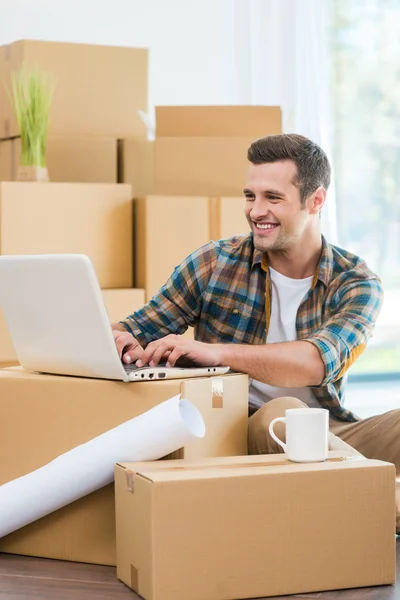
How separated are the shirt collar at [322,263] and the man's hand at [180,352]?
0.35 meters

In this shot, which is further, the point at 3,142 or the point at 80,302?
the point at 3,142

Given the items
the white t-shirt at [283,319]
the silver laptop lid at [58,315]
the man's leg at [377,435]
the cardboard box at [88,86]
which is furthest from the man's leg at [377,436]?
the cardboard box at [88,86]

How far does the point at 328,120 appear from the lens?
177 inches

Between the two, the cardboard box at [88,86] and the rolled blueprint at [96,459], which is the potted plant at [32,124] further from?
the rolled blueprint at [96,459]

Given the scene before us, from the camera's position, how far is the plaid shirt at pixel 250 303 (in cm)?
211

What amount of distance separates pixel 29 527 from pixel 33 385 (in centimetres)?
27

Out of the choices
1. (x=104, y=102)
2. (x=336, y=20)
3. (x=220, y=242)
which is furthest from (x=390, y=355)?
(x=220, y=242)

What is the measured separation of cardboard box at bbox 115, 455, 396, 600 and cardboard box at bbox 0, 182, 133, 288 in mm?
1595

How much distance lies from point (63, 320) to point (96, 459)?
0.85ft

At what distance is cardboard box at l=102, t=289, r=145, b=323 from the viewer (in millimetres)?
3188

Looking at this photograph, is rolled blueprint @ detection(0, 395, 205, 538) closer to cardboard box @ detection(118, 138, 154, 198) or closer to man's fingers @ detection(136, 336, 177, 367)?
man's fingers @ detection(136, 336, 177, 367)

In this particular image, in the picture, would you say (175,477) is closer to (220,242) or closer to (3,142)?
(220,242)

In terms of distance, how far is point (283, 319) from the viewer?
7.16ft

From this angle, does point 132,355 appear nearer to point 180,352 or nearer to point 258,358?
point 180,352
